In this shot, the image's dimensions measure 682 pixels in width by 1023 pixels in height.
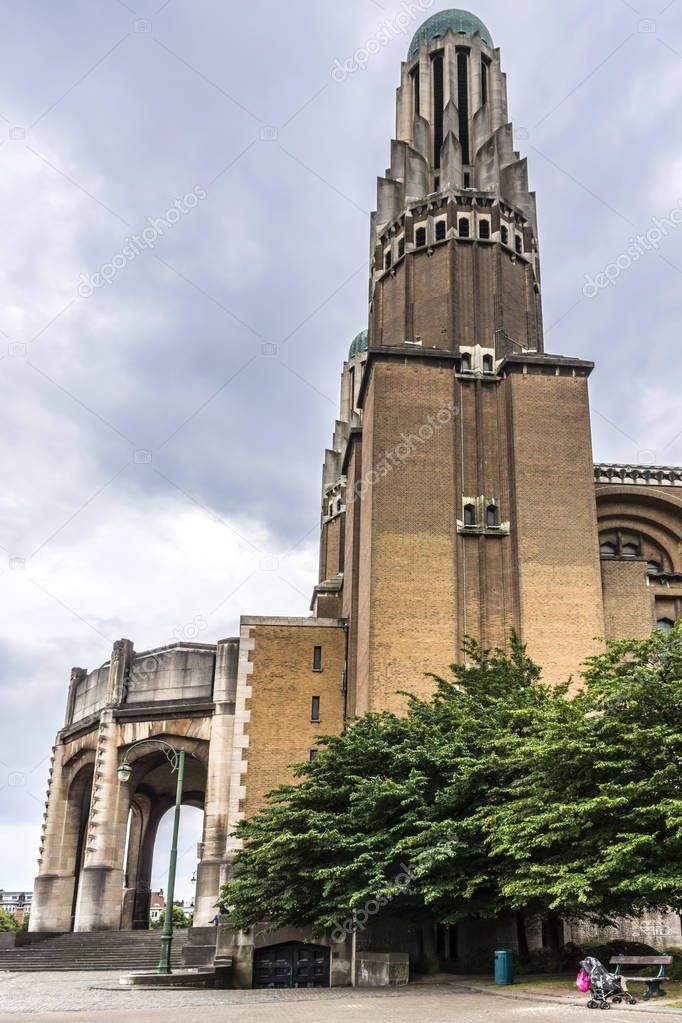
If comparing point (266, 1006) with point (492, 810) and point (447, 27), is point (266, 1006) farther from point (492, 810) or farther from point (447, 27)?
point (447, 27)

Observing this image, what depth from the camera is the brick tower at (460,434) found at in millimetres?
38688

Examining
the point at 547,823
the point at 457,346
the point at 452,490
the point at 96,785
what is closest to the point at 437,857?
the point at 547,823

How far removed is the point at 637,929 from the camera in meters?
Result: 32.3

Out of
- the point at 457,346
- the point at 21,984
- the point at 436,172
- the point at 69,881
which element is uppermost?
the point at 436,172

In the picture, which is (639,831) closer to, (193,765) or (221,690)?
A: (221,690)

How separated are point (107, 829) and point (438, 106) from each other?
4138cm

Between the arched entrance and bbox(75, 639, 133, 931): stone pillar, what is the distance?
A: 11.7m

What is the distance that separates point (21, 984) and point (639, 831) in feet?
63.1

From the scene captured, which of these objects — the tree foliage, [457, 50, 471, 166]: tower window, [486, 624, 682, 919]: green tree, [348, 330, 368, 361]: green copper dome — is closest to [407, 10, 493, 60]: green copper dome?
[457, 50, 471, 166]: tower window

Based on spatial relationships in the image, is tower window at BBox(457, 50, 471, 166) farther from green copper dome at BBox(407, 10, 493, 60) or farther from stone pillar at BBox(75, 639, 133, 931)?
stone pillar at BBox(75, 639, 133, 931)

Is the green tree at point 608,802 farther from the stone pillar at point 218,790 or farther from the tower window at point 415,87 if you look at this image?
the tower window at point 415,87

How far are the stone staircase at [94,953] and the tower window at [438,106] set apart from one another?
40.3 m

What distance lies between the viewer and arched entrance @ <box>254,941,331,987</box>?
30.9 m

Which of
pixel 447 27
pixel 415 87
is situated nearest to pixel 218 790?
pixel 415 87
